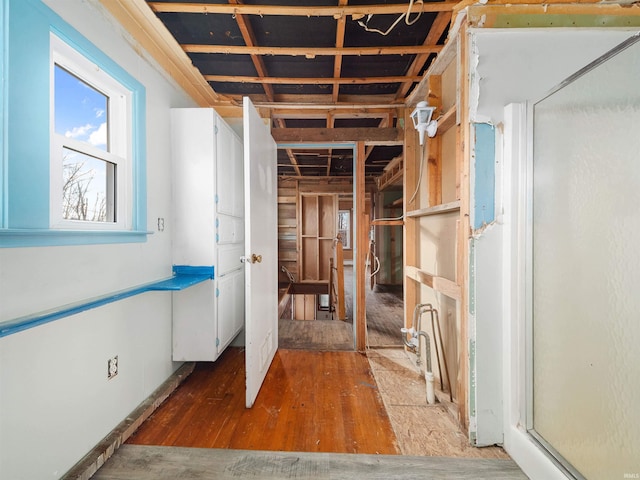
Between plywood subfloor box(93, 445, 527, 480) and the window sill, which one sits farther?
plywood subfloor box(93, 445, 527, 480)

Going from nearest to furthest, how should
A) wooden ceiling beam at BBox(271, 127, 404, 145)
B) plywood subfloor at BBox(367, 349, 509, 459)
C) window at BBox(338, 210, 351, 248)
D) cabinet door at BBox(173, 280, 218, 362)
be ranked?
plywood subfloor at BBox(367, 349, 509, 459) < cabinet door at BBox(173, 280, 218, 362) < wooden ceiling beam at BBox(271, 127, 404, 145) < window at BBox(338, 210, 351, 248)

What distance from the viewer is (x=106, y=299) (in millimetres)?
1210

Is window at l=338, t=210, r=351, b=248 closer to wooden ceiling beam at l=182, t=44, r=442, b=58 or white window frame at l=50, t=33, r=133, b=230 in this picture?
wooden ceiling beam at l=182, t=44, r=442, b=58

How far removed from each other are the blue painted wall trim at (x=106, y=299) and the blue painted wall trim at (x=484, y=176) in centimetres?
172

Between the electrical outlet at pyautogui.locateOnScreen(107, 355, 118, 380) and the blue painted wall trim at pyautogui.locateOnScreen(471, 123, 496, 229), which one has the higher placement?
the blue painted wall trim at pyautogui.locateOnScreen(471, 123, 496, 229)

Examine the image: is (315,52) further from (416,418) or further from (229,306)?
(416,418)

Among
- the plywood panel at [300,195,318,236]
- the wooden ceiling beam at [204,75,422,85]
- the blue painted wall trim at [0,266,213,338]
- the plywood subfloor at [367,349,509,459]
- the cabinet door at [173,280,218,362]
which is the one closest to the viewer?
the blue painted wall trim at [0,266,213,338]

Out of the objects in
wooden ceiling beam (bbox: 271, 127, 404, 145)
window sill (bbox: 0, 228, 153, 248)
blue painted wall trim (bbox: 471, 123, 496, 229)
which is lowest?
window sill (bbox: 0, 228, 153, 248)

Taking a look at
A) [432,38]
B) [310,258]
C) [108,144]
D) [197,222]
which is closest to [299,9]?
[432,38]

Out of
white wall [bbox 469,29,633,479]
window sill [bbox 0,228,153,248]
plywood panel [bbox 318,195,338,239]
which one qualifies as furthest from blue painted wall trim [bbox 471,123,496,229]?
plywood panel [bbox 318,195,338,239]

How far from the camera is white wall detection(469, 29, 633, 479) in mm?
1352

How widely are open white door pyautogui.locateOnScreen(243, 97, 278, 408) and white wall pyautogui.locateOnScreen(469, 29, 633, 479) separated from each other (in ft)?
4.15

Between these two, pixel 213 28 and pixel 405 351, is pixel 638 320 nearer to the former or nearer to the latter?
pixel 405 351

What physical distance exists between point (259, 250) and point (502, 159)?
154 cm
